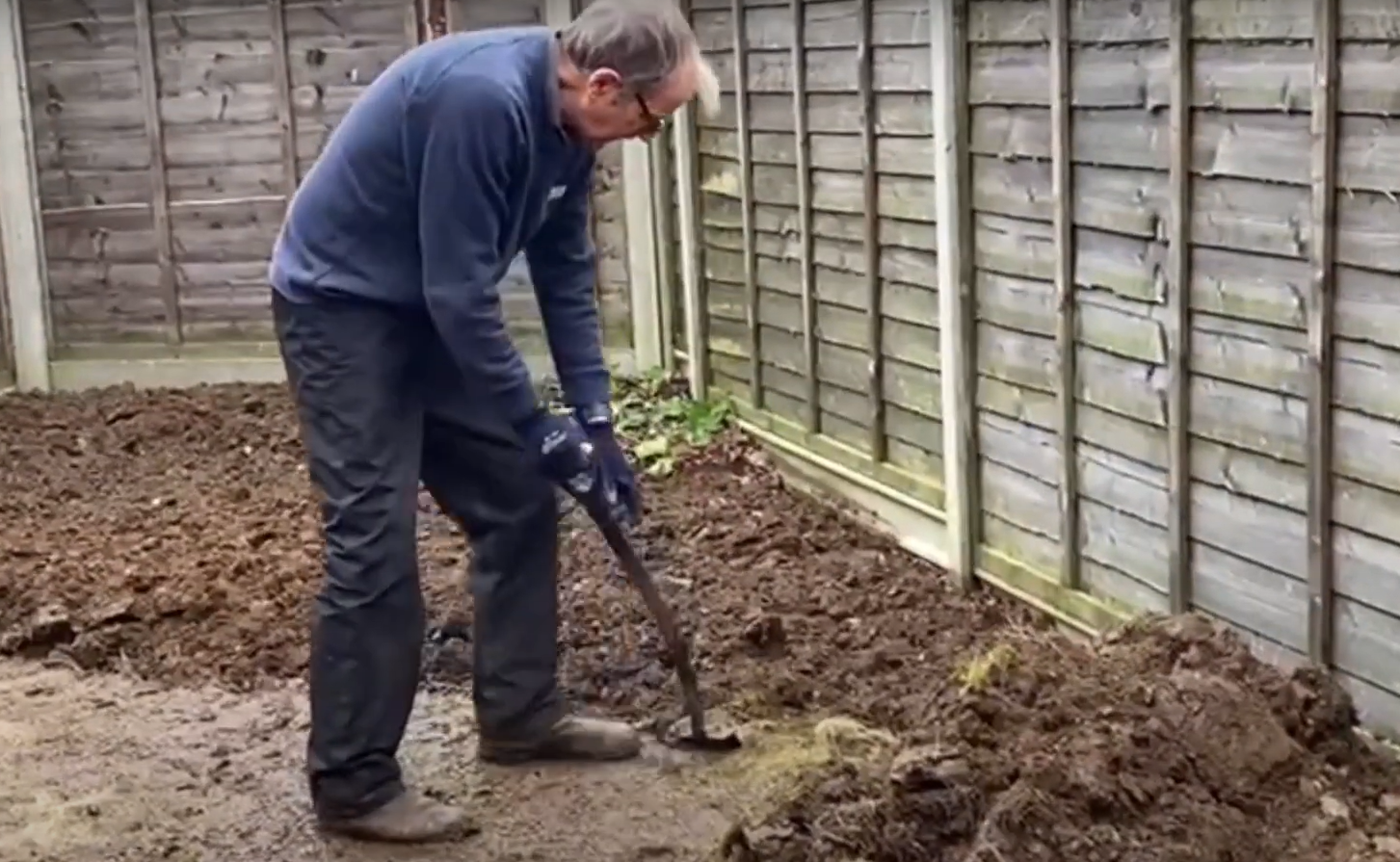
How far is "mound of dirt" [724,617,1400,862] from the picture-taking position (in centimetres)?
342

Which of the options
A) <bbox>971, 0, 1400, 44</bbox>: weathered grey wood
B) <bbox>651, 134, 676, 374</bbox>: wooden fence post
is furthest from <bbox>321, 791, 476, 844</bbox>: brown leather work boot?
<bbox>651, 134, 676, 374</bbox>: wooden fence post

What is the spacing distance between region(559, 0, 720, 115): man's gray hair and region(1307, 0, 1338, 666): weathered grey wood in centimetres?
120

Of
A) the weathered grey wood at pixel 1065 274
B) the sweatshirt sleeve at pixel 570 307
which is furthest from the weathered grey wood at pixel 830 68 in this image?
the sweatshirt sleeve at pixel 570 307

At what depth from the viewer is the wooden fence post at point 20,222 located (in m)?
9.26

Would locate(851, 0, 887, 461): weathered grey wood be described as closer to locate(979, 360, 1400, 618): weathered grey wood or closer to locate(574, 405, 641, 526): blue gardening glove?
locate(979, 360, 1400, 618): weathered grey wood

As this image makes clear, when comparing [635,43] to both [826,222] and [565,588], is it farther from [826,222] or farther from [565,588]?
[826,222]

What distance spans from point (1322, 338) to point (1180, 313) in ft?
1.82

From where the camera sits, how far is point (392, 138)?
3.93 m

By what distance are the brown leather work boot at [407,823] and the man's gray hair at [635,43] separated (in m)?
1.57

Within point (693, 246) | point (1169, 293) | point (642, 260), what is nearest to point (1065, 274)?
point (1169, 293)

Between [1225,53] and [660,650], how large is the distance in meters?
2.16

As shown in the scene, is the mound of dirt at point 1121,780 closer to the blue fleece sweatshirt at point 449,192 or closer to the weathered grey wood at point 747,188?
the blue fleece sweatshirt at point 449,192

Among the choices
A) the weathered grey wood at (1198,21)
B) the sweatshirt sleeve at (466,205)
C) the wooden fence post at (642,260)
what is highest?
the weathered grey wood at (1198,21)

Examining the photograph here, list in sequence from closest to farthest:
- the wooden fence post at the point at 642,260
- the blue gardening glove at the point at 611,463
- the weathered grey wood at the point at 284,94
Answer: the blue gardening glove at the point at 611,463 < the wooden fence post at the point at 642,260 < the weathered grey wood at the point at 284,94
